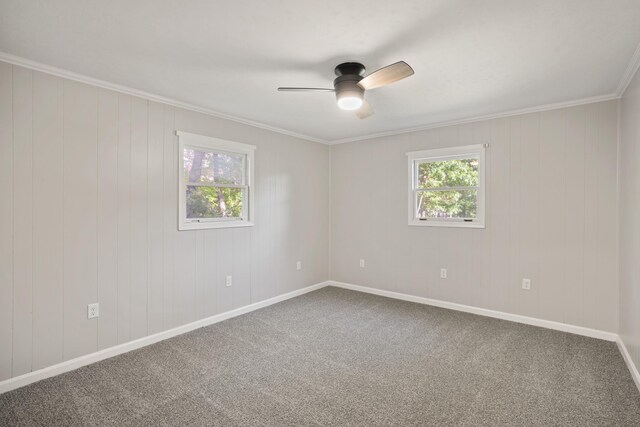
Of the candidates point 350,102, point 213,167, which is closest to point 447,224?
point 350,102

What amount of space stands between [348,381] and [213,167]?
2.75 m

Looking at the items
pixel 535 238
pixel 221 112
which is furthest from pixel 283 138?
pixel 535 238

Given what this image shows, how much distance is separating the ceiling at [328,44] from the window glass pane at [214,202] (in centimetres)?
103

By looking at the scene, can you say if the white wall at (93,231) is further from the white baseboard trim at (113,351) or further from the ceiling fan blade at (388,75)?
the ceiling fan blade at (388,75)

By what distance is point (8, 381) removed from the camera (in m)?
2.37

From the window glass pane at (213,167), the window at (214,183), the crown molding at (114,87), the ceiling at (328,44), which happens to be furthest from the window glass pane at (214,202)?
the ceiling at (328,44)

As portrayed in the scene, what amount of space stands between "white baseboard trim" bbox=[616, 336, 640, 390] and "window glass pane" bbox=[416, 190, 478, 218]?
6.00ft

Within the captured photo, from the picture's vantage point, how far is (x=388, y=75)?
2240 mm

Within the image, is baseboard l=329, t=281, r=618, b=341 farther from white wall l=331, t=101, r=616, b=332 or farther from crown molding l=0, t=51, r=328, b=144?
crown molding l=0, t=51, r=328, b=144

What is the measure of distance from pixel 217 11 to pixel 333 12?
2.20 feet

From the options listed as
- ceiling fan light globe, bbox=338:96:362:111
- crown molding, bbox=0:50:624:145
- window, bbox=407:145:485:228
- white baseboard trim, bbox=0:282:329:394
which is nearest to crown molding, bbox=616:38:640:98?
crown molding, bbox=0:50:624:145

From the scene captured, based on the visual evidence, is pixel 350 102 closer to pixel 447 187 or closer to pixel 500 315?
pixel 447 187

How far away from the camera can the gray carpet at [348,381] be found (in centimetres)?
208

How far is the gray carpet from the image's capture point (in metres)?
2.08
